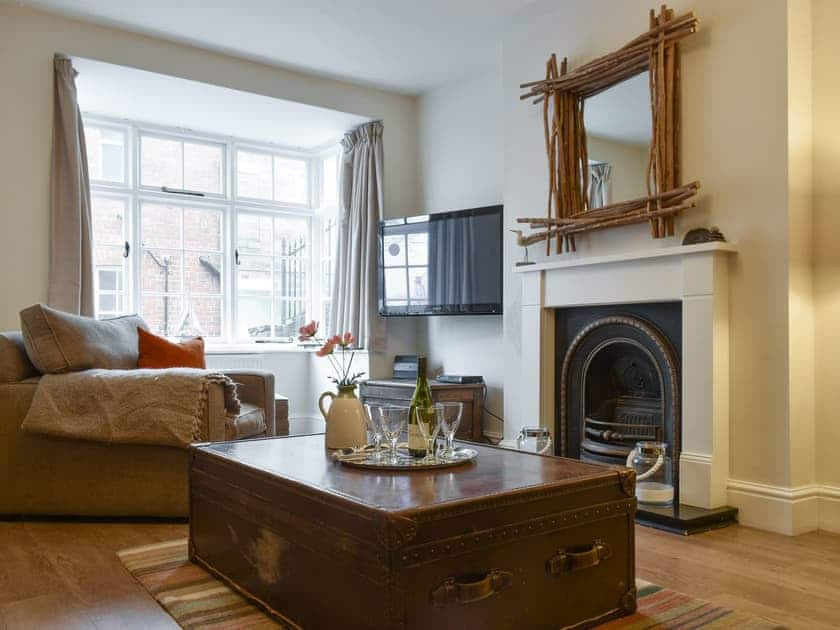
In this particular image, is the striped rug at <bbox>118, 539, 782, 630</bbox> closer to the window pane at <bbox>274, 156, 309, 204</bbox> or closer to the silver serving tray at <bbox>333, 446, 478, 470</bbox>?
the silver serving tray at <bbox>333, 446, 478, 470</bbox>

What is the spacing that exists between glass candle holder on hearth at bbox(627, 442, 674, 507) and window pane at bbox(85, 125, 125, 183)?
4.12m

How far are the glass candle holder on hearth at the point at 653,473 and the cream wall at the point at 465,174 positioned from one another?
5.35 feet

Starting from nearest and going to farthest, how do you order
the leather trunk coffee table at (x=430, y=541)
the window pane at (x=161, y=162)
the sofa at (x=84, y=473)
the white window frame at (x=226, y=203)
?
1. the leather trunk coffee table at (x=430, y=541)
2. the sofa at (x=84, y=473)
3. the white window frame at (x=226, y=203)
4. the window pane at (x=161, y=162)

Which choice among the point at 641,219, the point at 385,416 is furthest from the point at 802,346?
the point at 385,416

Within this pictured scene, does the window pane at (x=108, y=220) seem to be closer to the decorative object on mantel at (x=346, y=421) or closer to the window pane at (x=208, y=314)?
the window pane at (x=208, y=314)

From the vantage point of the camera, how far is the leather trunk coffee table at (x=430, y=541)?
1.53 metres

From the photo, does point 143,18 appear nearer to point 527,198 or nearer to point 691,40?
point 527,198

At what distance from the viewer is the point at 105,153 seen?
530cm

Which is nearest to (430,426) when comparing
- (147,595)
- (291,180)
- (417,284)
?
(147,595)

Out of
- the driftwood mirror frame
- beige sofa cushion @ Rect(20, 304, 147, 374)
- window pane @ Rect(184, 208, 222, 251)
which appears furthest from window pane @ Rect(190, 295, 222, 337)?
the driftwood mirror frame

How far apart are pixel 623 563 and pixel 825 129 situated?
6.73ft

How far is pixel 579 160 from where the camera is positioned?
3762mm

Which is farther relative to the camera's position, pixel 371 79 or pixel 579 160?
pixel 371 79

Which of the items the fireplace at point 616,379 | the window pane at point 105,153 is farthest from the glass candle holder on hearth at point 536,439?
the window pane at point 105,153
